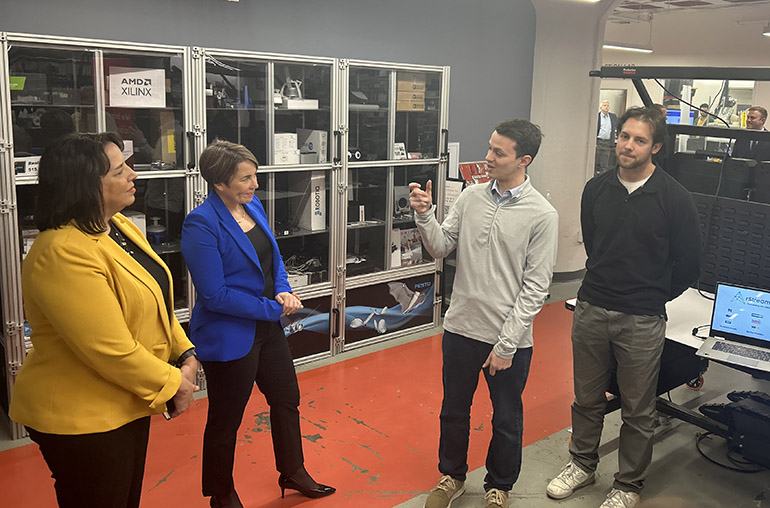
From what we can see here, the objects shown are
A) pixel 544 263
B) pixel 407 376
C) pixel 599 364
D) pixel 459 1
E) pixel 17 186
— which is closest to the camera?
pixel 544 263

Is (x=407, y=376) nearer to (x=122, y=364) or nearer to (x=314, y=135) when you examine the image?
(x=314, y=135)

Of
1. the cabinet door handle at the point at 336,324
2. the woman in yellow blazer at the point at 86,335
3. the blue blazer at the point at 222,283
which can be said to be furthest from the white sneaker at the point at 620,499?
the cabinet door handle at the point at 336,324

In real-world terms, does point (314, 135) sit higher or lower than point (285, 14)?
lower

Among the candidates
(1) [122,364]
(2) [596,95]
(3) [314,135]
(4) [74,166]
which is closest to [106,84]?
(3) [314,135]

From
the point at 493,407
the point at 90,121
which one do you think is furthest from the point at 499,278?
the point at 90,121

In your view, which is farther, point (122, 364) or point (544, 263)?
point (544, 263)

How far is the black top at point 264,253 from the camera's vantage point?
268 centimetres

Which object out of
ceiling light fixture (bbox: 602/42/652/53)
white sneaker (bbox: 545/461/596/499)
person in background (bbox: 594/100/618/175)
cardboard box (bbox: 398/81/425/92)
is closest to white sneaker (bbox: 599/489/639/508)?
white sneaker (bbox: 545/461/596/499)

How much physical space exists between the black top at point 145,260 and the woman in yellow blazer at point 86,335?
0.13 meters

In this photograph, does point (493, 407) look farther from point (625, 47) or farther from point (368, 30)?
point (625, 47)

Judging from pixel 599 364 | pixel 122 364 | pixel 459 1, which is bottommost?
pixel 599 364

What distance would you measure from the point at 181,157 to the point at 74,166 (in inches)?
83.3

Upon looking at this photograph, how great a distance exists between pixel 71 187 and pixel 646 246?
2.17 m

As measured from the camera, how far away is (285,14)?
453 centimetres
